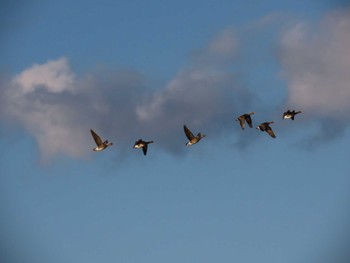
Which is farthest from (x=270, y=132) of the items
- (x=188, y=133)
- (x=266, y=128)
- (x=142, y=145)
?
(x=142, y=145)

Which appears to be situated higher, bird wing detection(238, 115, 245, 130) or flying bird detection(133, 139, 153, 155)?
flying bird detection(133, 139, 153, 155)

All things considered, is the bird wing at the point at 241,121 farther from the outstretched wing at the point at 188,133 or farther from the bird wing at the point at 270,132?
the outstretched wing at the point at 188,133

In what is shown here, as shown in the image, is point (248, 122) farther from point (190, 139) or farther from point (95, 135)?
point (95, 135)

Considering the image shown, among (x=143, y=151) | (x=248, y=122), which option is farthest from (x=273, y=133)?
(x=143, y=151)

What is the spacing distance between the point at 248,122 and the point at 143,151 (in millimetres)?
14591

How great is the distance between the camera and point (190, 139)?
192m

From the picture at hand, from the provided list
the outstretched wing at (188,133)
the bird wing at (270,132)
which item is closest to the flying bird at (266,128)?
the bird wing at (270,132)

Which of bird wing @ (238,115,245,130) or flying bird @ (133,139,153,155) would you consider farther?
flying bird @ (133,139,153,155)

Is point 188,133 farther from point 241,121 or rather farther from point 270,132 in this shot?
point 270,132

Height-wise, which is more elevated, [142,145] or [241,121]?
[142,145]

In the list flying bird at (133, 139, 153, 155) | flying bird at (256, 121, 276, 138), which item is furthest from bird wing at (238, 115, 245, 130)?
flying bird at (133, 139, 153, 155)

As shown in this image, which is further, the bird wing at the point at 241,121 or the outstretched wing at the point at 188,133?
the outstretched wing at the point at 188,133

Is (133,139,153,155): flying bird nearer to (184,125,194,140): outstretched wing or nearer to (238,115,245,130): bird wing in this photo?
(184,125,194,140): outstretched wing

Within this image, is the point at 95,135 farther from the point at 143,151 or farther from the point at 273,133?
the point at 273,133
